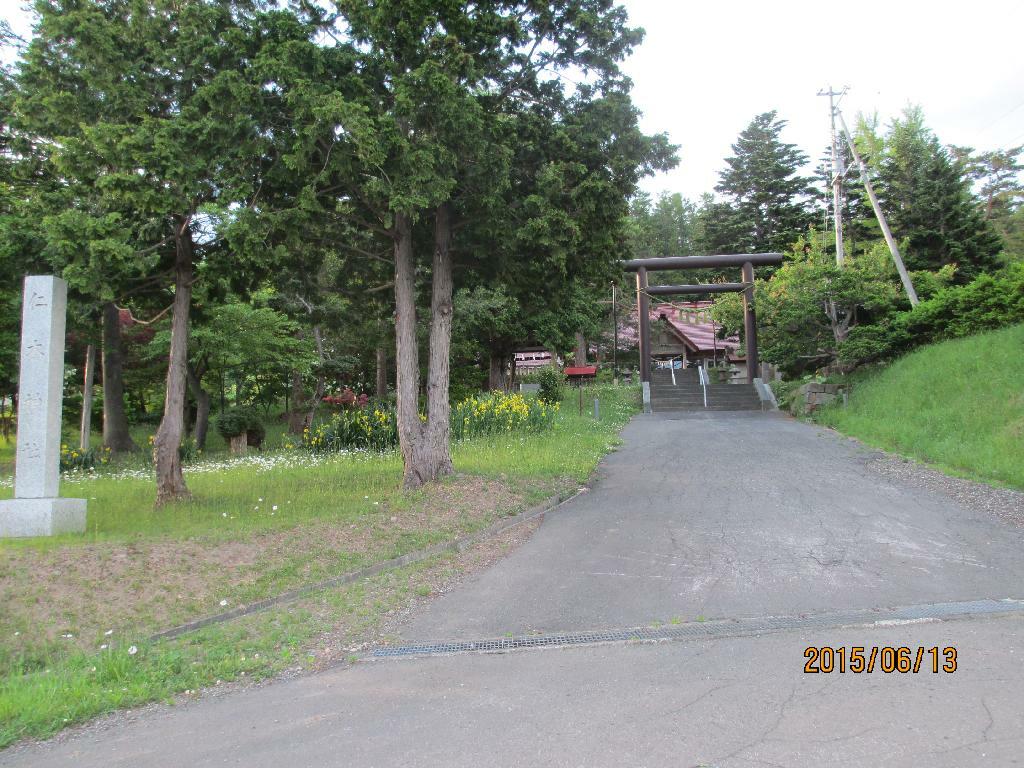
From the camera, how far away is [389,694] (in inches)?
170

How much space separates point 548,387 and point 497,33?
16.6 metres

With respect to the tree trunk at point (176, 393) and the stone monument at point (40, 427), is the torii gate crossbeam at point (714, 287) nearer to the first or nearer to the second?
the tree trunk at point (176, 393)

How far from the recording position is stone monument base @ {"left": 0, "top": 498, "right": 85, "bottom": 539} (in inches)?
302

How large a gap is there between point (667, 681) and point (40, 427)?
293 inches

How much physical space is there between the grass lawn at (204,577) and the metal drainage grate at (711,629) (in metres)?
0.86

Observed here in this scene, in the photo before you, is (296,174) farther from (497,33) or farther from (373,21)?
(497,33)

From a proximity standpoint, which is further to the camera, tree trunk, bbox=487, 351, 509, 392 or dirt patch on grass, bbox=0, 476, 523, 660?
tree trunk, bbox=487, 351, 509, 392

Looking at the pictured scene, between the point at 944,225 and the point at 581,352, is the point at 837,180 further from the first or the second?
the point at 581,352

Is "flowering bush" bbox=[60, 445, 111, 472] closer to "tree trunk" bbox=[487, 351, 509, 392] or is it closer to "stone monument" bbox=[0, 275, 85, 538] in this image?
"stone monument" bbox=[0, 275, 85, 538]

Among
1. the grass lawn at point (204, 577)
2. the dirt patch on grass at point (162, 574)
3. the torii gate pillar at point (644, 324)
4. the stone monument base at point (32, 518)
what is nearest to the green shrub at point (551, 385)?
the torii gate pillar at point (644, 324)

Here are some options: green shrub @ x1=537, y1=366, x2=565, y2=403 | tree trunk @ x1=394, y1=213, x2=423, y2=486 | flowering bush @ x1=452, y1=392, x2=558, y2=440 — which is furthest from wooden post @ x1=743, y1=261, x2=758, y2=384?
tree trunk @ x1=394, y1=213, x2=423, y2=486

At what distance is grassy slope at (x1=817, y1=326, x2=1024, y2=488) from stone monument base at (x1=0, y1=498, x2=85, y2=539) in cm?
1237
